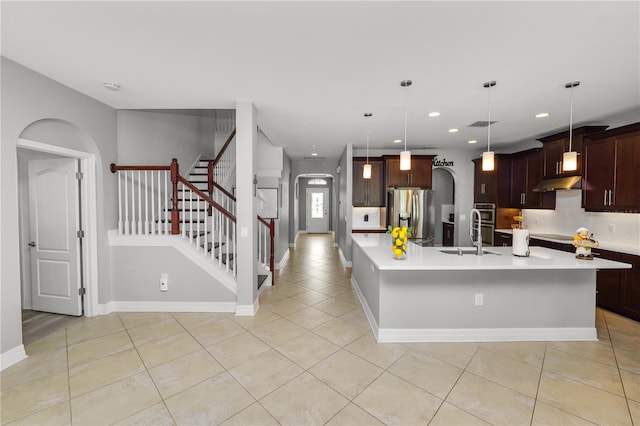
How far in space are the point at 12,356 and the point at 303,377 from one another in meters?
2.63

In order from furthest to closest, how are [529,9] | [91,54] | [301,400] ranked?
[91,54] < [301,400] < [529,9]

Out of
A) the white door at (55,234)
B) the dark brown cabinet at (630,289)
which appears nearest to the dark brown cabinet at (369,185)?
the dark brown cabinet at (630,289)

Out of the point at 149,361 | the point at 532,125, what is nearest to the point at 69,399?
the point at 149,361

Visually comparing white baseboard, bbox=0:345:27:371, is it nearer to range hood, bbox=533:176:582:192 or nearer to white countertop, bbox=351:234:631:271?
white countertop, bbox=351:234:631:271

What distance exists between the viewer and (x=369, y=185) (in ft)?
20.5

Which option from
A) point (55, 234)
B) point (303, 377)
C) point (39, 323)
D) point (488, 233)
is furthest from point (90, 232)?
point (488, 233)

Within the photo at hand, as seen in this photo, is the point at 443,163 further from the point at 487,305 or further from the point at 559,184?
the point at 487,305

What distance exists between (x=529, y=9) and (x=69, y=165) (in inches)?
188

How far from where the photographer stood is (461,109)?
12.1 ft

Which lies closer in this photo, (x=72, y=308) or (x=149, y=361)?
(x=149, y=361)

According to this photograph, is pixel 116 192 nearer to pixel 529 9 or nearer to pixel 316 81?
pixel 316 81

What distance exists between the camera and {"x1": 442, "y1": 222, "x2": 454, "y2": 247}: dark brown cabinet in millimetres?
6844

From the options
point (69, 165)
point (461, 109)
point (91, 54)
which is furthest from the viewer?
point (461, 109)

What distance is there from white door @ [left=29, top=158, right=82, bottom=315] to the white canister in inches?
205
